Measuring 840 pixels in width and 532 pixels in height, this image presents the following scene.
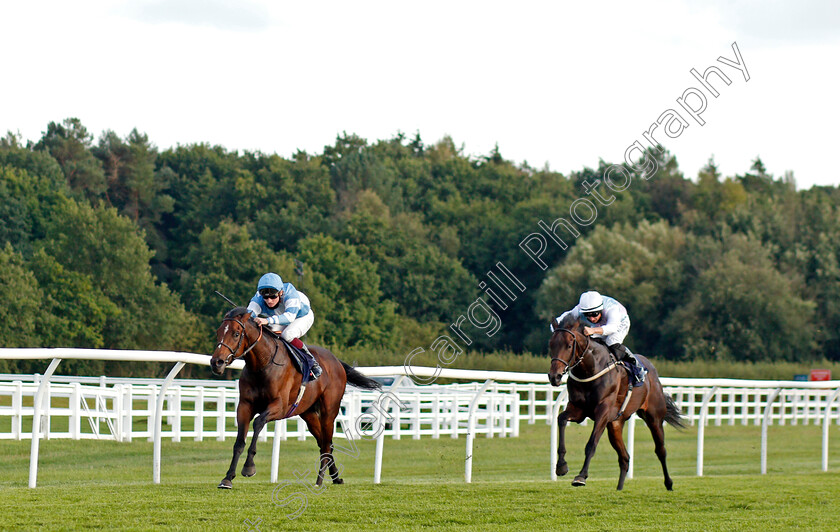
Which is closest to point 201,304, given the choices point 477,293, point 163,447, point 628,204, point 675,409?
point 477,293

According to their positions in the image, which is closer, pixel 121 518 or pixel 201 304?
pixel 121 518

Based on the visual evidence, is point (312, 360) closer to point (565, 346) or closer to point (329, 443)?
point (329, 443)

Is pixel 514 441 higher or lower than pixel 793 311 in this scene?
lower

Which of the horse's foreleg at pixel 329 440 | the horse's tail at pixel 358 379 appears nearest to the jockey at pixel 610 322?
the horse's tail at pixel 358 379

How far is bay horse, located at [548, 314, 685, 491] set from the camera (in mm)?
8344

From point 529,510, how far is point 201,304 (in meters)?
41.5

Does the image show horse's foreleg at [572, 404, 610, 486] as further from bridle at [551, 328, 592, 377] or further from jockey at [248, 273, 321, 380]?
jockey at [248, 273, 321, 380]

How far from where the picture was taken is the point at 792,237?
5122 centimetres

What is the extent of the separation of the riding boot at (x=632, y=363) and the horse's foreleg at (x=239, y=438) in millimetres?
2997

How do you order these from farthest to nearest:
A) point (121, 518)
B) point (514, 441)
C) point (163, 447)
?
1. point (514, 441)
2. point (163, 447)
3. point (121, 518)

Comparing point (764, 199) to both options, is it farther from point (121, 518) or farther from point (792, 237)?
point (121, 518)

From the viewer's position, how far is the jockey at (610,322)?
9.12 m

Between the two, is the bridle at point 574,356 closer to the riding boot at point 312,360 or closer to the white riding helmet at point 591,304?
the white riding helmet at point 591,304

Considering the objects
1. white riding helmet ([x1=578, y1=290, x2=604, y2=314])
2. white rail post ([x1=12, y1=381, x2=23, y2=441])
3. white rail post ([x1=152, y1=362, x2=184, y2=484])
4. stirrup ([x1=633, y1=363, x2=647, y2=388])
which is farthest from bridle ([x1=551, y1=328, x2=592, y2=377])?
white rail post ([x1=12, y1=381, x2=23, y2=441])
